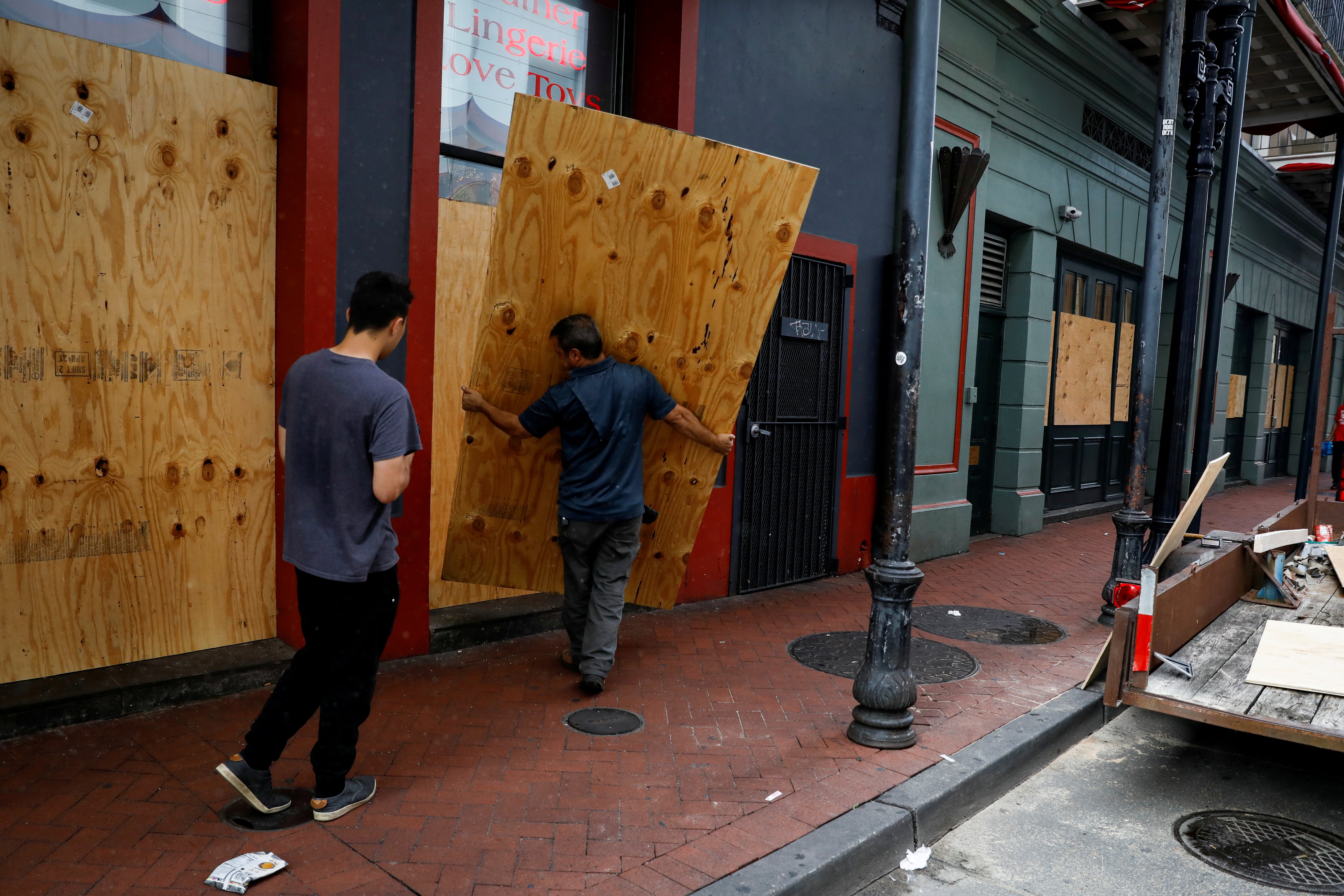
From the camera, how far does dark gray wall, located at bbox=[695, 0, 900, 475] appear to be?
6.50m

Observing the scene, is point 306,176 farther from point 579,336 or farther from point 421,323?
point 579,336

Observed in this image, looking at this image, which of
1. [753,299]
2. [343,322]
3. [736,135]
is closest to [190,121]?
[343,322]

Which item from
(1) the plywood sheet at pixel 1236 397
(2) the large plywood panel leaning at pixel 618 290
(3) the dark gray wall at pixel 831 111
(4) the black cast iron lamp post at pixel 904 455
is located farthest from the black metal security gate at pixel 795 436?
(1) the plywood sheet at pixel 1236 397

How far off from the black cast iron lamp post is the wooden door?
7998mm

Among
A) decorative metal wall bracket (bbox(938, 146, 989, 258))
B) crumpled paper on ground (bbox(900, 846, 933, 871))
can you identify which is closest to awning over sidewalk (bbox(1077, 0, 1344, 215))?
decorative metal wall bracket (bbox(938, 146, 989, 258))

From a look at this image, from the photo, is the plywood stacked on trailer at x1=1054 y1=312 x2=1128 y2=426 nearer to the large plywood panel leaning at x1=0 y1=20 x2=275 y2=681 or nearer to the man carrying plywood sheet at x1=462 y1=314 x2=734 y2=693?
the man carrying plywood sheet at x1=462 y1=314 x2=734 y2=693

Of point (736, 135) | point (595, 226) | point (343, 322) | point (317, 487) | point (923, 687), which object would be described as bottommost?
point (923, 687)

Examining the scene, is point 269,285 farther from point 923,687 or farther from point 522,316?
point 923,687

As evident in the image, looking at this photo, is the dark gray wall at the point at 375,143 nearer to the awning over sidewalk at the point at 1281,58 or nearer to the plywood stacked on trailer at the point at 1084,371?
the awning over sidewalk at the point at 1281,58

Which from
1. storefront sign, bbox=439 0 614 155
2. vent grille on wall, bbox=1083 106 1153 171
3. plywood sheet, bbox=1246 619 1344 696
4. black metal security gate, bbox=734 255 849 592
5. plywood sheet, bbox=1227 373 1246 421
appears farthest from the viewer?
plywood sheet, bbox=1227 373 1246 421

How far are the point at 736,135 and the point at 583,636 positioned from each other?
3.86 meters

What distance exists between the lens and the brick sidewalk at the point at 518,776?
9.32 ft

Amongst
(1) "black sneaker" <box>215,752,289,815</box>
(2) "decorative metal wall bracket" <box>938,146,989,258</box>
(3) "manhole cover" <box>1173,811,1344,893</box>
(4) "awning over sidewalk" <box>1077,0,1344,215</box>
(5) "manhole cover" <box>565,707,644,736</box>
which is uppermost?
(4) "awning over sidewalk" <box>1077,0,1344,215</box>

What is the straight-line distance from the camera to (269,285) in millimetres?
4570
